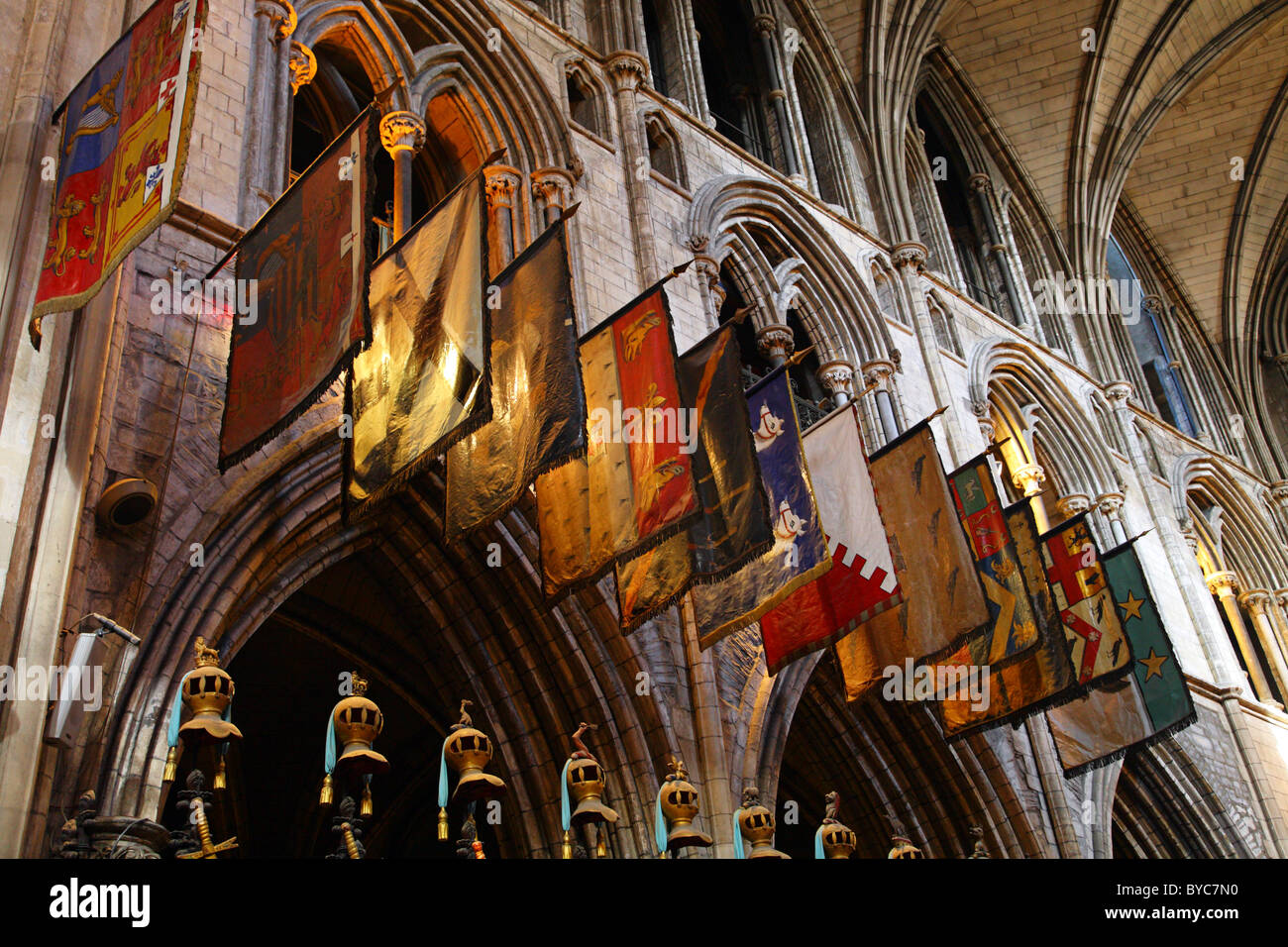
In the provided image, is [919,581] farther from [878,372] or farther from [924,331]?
[924,331]

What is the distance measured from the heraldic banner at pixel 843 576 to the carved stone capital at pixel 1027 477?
812 cm

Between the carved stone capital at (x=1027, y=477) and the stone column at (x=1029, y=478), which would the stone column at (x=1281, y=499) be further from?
the carved stone capital at (x=1027, y=477)

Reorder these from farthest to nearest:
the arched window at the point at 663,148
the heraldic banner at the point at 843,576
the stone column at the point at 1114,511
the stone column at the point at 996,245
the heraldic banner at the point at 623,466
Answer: the stone column at the point at 996,245 < the stone column at the point at 1114,511 < the arched window at the point at 663,148 < the heraldic banner at the point at 843,576 < the heraldic banner at the point at 623,466

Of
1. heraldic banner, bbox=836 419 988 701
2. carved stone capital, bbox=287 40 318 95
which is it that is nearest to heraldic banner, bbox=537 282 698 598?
heraldic banner, bbox=836 419 988 701

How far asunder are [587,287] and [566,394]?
166 inches

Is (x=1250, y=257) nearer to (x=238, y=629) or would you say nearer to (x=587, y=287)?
(x=587, y=287)

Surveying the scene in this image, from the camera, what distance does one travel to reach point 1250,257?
2427 cm

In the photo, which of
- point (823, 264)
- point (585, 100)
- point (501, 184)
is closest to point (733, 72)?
point (823, 264)

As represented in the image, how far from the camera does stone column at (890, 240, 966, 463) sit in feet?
48.8

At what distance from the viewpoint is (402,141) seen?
10.9m

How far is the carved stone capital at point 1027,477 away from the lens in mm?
16734

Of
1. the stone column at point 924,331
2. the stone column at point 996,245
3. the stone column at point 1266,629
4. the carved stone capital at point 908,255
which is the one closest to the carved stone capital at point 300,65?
the stone column at point 924,331

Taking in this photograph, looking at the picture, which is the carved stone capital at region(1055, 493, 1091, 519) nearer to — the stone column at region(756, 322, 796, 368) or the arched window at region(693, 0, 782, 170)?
the stone column at region(756, 322, 796, 368)
